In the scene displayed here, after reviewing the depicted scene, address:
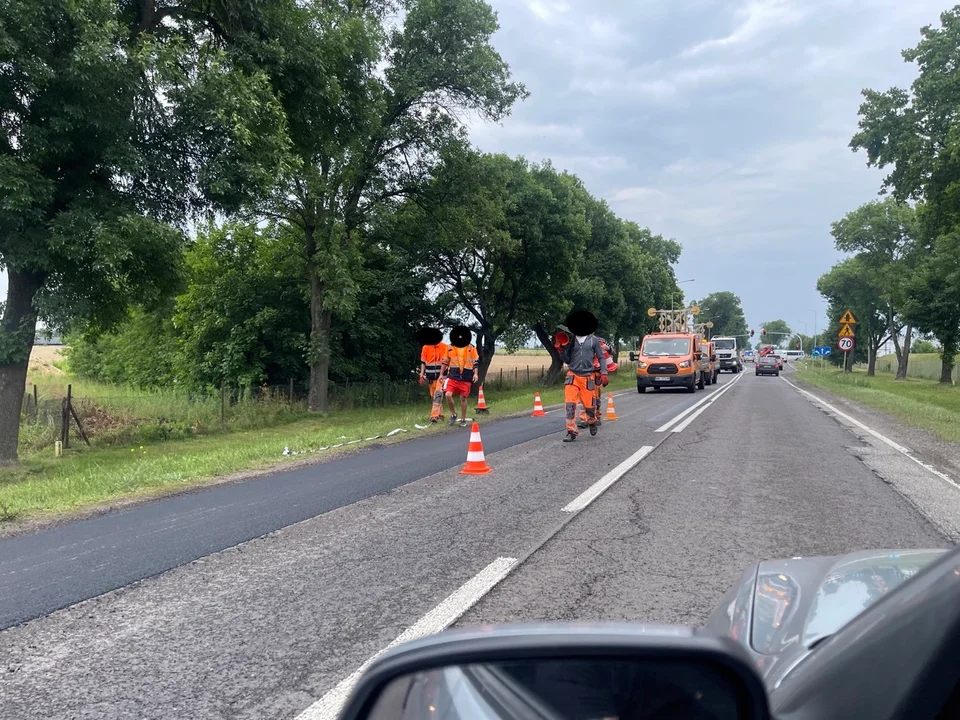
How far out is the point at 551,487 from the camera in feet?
27.9

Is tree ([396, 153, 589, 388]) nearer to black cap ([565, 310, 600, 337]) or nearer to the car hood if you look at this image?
black cap ([565, 310, 600, 337])

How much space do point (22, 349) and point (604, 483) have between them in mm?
10330

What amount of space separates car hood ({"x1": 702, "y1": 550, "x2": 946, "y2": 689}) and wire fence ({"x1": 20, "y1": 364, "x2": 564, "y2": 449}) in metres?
16.3

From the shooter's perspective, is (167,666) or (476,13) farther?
(476,13)

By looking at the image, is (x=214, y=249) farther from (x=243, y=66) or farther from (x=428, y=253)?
(x=243, y=66)

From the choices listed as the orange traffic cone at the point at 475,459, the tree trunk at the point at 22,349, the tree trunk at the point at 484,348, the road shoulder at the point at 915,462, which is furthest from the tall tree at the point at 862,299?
the tree trunk at the point at 22,349

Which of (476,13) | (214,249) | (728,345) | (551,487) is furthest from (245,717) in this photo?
(728,345)

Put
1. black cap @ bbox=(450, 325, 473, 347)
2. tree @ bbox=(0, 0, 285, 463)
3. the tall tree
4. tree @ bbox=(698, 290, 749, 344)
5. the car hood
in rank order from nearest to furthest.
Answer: the car hood
tree @ bbox=(0, 0, 285, 463)
black cap @ bbox=(450, 325, 473, 347)
the tall tree
tree @ bbox=(698, 290, 749, 344)

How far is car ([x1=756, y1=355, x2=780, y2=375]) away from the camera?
57188mm

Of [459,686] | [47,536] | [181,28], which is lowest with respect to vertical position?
[47,536]

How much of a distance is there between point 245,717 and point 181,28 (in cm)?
1540

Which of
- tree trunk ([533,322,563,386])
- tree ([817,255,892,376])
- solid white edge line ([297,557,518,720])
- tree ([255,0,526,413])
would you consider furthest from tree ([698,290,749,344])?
solid white edge line ([297,557,518,720])

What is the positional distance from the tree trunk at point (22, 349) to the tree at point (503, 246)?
13535mm

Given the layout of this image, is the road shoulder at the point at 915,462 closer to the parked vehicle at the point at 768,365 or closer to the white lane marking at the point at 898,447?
the white lane marking at the point at 898,447
